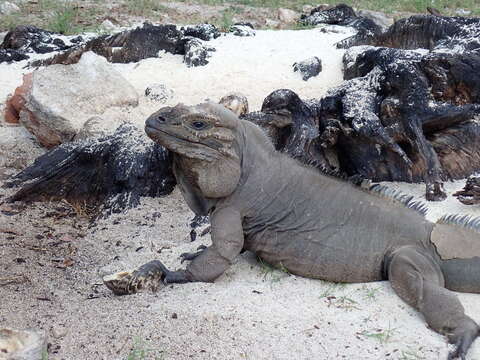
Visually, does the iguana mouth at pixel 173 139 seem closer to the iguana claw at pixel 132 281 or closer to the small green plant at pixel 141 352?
the iguana claw at pixel 132 281

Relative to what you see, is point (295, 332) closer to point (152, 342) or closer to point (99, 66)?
point (152, 342)

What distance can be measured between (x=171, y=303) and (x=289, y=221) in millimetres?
852

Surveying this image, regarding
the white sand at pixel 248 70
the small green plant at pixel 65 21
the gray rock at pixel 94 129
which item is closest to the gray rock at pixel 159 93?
the white sand at pixel 248 70

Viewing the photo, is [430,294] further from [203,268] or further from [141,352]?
[141,352]

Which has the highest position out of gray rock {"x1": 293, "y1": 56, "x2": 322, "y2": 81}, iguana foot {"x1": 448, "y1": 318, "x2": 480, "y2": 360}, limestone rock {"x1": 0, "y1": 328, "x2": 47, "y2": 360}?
limestone rock {"x1": 0, "y1": 328, "x2": 47, "y2": 360}

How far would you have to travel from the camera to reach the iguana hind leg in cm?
304

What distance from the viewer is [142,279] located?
3629mm

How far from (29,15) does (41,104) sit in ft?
20.3

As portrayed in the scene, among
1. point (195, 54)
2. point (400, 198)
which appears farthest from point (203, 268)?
point (195, 54)

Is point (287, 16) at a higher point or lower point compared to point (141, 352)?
lower

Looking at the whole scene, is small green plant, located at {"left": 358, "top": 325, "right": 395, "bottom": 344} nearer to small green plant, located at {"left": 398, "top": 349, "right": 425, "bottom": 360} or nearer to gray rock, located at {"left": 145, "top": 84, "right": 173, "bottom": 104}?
small green plant, located at {"left": 398, "top": 349, "right": 425, "bottom": 360}

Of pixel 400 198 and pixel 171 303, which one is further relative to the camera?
pixel 400 198

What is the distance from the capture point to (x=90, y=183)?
5219 millimetres

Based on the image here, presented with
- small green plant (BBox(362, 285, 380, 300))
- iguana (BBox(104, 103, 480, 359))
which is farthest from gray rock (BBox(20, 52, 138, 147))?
small green plant (BBox(362, 285, 380, 300))
